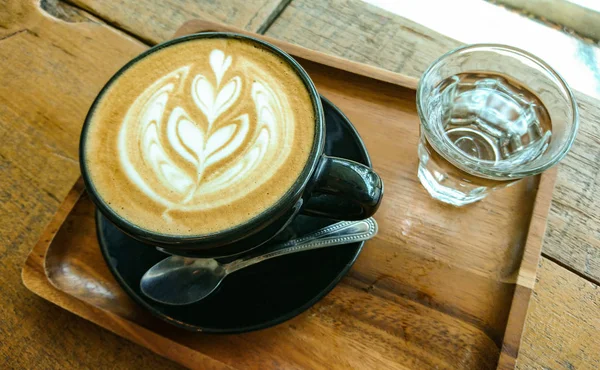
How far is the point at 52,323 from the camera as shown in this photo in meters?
0.68

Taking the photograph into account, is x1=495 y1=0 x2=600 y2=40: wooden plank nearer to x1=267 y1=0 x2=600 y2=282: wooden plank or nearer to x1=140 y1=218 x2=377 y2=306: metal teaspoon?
x1=267 y1=0 x2=600 y2=282: wooden plank

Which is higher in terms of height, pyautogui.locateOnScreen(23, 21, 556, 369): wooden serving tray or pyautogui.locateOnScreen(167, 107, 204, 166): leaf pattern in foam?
pyautogui.locateOnScreen(167, 107, 204, 166): leaf pattern in foam

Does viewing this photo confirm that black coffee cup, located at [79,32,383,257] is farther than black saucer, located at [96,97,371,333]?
No

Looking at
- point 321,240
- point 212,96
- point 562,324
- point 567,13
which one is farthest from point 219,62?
point 567,13

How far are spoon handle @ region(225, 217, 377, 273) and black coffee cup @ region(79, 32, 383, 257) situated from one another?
0.14ft

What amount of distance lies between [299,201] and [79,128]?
0.49m

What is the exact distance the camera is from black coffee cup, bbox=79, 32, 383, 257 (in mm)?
513

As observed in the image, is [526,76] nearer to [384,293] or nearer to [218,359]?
[384,293]

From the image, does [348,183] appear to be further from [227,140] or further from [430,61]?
[430,61]

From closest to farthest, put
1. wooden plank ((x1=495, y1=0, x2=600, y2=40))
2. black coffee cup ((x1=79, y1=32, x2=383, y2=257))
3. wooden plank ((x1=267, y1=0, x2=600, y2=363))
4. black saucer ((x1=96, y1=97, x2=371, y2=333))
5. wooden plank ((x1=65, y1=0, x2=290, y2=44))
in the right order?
black coffee cup ((x1=79, y1=32, x2=383, y2=257)), black saucer ((x1=96, y1=97, x2=371, y2=333)), wooden plank ((x1=267, y1=0, x2=600, y2=363)), wooden plank ((x1=65, y1=0, x2=290, y2=44)), wooden plank ((x1=495, y1=0, x2=600, y2=40))

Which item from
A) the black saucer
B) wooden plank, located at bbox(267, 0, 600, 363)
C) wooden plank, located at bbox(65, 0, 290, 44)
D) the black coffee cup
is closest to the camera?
the black coffee cup

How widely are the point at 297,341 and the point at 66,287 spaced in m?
0.35

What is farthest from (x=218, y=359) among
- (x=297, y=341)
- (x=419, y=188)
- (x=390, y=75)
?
(x=390, y=75)

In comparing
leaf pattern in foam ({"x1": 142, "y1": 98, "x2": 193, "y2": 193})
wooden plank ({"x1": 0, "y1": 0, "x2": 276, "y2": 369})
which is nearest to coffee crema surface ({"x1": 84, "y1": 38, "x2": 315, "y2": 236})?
leaf pattern in foam ({"x1": 142, "y1": 98, "x2": 193, "y2": 193})
